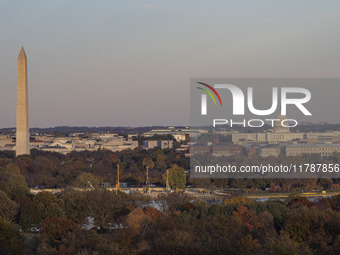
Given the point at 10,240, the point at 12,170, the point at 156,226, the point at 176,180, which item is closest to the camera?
the point at 10,240

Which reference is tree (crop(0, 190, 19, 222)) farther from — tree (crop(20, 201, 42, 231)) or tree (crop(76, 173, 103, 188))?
tree (crop(76, 173, 103, 188))

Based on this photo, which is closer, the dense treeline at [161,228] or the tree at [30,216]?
the dense treeline at [161,228]

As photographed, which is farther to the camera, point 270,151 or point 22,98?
point 270,151

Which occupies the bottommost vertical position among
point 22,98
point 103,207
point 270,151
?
point 270,151

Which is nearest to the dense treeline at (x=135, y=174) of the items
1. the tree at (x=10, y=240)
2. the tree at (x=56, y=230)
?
the tree at (x=56, y=230)

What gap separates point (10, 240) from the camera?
2370 centimetres

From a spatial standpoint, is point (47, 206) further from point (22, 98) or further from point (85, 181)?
point (22, 98)

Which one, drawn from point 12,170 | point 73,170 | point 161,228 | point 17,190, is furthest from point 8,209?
point 73,170

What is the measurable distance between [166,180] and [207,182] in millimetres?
2773

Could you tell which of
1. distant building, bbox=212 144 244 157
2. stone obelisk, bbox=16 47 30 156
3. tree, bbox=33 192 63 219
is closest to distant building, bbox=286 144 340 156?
distant building, bbox=212 144 244 157

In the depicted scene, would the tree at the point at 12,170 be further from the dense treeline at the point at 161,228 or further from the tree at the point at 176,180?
the dense treeline at the point at 161,228

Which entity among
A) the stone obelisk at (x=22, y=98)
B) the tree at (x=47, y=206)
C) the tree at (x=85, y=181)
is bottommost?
the tree at (x=85, y=181)

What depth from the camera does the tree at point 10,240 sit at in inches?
898

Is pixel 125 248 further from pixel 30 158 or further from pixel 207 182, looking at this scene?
pixel 30 158
